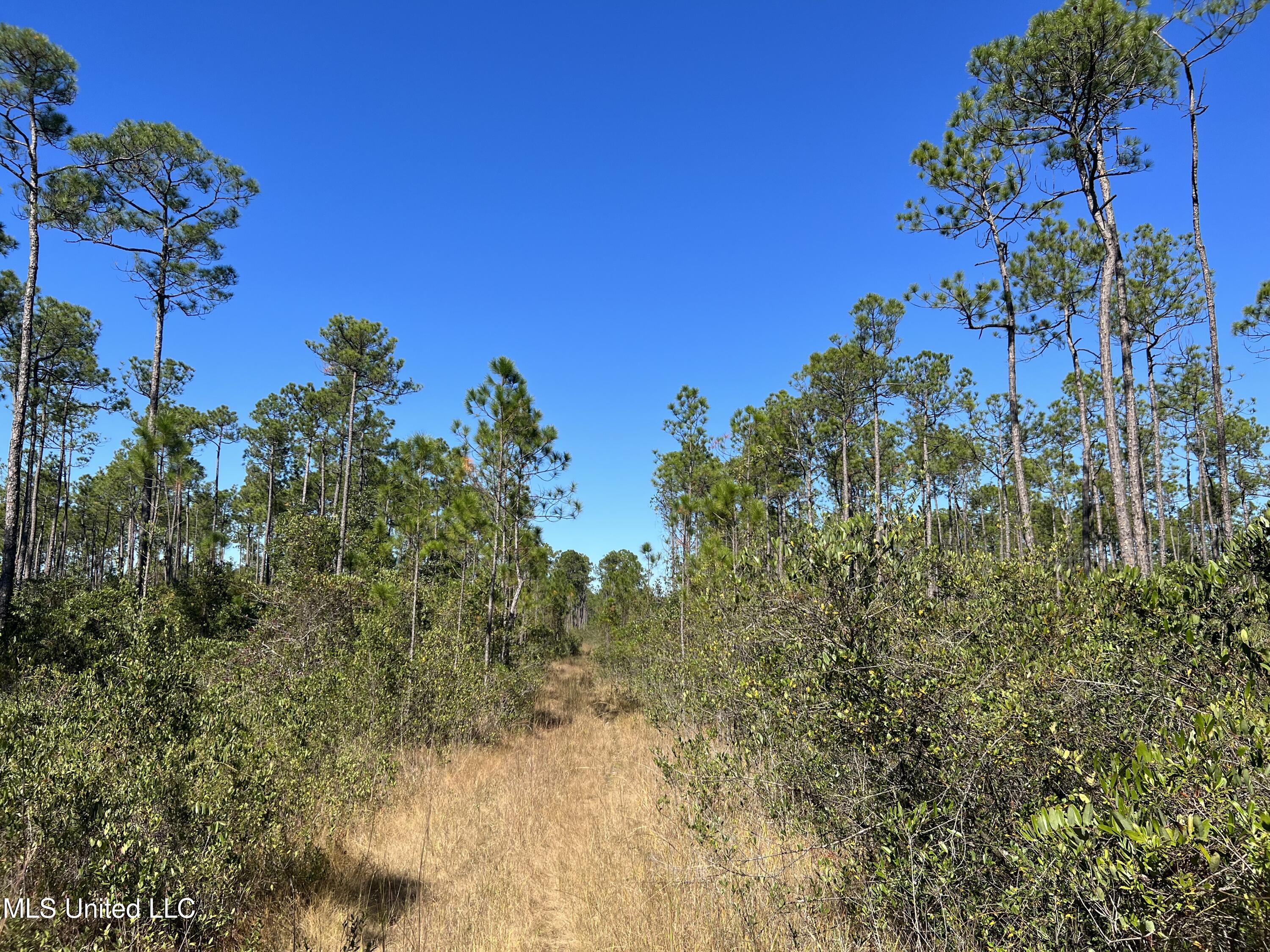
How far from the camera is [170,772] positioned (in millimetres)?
3701

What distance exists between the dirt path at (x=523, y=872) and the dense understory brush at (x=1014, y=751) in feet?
2.21

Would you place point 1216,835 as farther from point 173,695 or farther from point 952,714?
point 173,695

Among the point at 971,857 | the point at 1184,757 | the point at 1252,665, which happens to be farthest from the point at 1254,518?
the point at 971,857

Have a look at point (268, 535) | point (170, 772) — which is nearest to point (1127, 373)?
point (170, 772)

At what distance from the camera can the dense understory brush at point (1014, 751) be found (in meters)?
2.09

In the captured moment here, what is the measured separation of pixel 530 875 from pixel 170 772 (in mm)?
3393

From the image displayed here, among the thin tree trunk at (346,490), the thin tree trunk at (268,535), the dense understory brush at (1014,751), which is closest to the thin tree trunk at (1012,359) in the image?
the dense understory brush at (1014,751)

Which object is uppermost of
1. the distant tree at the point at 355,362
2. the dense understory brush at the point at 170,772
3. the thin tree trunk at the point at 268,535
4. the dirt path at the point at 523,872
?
the distant tree at the point at 355,362

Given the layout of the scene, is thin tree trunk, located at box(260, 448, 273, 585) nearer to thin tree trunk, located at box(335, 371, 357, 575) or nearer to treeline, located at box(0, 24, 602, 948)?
treeline, located at box(0, 24, 602, 948)

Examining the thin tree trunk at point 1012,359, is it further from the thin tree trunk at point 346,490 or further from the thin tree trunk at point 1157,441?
the thin tree trunk at point 346,490

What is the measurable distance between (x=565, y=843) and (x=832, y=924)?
3.45m

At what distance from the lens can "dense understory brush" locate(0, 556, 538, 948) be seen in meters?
3.13

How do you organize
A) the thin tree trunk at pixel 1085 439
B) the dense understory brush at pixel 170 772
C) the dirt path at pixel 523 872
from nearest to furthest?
Result: the dense understory brush at pixel 170 772 < the dirt path at pixel 523 872 < the thin tree trunk at pixel 1085 439

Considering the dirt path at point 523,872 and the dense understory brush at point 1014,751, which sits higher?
the dense understory brush at point 1014,751
